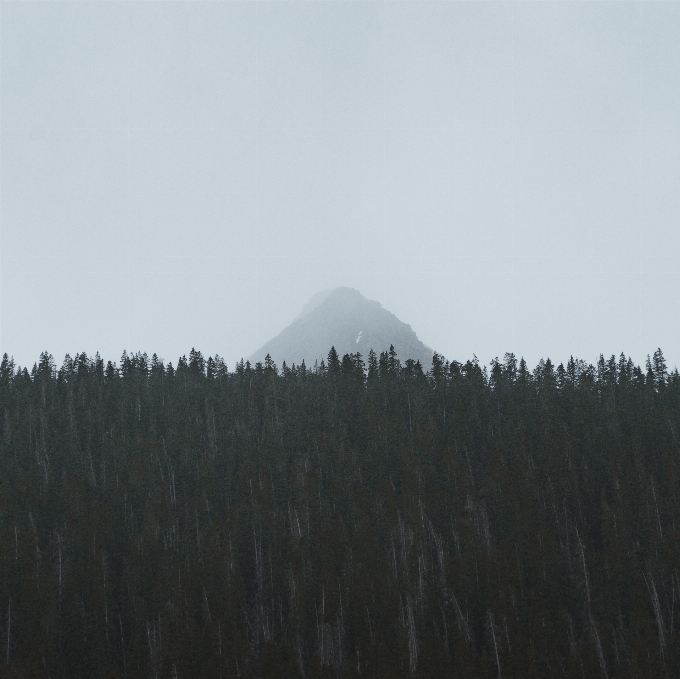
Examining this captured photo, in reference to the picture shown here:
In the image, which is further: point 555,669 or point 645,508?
point 645,508

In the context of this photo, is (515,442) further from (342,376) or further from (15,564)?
(15,564)

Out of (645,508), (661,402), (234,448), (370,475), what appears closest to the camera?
(645,508)

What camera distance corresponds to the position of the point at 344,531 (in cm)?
8725

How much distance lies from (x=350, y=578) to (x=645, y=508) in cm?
4232

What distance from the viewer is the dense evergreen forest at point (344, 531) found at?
68375 millimetres

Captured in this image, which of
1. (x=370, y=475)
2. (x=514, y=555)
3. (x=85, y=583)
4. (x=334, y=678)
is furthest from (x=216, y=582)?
(x=514, y=555)

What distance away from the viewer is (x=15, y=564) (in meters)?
79.5

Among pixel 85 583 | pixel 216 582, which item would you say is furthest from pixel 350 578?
pixel 85 583

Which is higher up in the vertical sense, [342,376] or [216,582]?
[342,376]

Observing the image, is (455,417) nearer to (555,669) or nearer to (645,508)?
(645,508)

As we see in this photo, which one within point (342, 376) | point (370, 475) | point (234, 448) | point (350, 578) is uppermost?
point (342, 376)

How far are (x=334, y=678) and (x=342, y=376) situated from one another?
88983mm

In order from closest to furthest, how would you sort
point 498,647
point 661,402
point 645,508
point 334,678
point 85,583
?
point 334,678 → point 498,647 → point 85,583 → point 645,508 → point 661,402

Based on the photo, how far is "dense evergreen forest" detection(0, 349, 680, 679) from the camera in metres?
68.4
